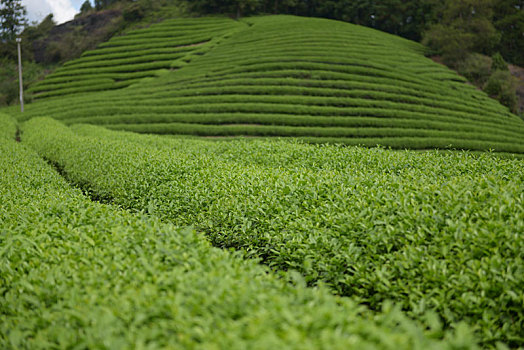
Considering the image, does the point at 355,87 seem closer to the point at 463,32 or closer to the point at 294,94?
the point at 294,94

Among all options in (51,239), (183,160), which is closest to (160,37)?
(183,160)

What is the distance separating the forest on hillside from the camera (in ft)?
114

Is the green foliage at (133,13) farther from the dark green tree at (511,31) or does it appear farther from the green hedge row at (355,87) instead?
the dark green tree at (511,31)

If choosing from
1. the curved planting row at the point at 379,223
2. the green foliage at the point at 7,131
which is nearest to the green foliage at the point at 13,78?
the green foliage at the point at 7,131

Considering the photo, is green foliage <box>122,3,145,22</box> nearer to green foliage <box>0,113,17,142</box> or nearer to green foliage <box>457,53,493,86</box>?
green foliage <box>0,113,17,142</box>

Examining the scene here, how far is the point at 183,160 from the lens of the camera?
908cm

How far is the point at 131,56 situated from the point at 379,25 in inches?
1504

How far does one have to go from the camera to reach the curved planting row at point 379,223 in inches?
151

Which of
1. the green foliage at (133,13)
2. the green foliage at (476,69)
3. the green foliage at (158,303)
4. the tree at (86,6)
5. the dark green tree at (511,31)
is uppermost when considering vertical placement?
the tree at (86,6)

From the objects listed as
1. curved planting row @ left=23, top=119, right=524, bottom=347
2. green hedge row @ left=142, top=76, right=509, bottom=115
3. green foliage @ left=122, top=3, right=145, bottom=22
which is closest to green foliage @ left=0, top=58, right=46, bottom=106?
green foliage @ left=122, top=3, right=145, bottom=22

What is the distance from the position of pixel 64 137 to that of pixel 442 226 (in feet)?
47.9

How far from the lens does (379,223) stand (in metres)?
4.93

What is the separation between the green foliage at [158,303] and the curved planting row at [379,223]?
620 mm

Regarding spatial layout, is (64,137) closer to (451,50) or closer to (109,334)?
(109,334)
